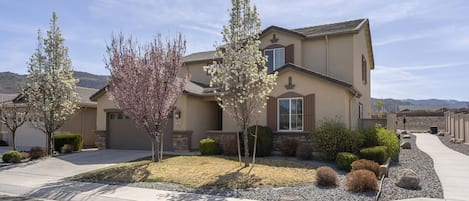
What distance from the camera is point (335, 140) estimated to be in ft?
51.0

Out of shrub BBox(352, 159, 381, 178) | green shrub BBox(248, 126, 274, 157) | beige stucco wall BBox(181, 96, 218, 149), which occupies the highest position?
beige stucco wall BBox(181, 96, 218, 149)

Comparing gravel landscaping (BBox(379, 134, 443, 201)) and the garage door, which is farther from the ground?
the garage door

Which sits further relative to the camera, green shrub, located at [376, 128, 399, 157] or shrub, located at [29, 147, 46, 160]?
shrub, located at [29, 147, 46, 160]

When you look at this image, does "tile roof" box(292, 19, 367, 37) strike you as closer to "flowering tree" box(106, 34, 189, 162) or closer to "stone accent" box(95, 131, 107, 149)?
"flowering tree" box(106, 34, 189, 162)

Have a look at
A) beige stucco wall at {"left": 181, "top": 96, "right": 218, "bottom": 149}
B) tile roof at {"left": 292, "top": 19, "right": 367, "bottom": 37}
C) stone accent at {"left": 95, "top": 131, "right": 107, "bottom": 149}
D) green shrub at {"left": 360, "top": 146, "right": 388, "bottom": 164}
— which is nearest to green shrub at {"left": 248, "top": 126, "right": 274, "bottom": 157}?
beige stucco wall at {"left": 181, "top": 96, "right": 218, "bottom": 149}

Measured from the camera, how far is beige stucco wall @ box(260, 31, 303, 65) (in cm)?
2100

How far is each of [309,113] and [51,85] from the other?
13.2 metres

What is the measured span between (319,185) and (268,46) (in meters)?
11.9

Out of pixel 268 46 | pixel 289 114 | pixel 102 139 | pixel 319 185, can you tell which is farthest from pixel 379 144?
pixel 102 139

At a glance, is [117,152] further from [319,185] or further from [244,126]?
[319,185]

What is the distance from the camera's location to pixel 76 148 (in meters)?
22.0

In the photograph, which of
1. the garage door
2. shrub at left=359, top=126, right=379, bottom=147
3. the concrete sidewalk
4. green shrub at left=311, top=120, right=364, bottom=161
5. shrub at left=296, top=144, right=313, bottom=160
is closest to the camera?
the concrete sidewalk

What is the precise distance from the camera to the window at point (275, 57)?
70.3 ft

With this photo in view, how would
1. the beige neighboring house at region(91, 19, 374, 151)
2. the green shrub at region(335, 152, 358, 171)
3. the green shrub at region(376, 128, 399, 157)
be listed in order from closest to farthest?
1. the green shrub at region(335, 152, 358, 171)
2. the green shrub at region(376, 128, 399, 157)
3. the beige neighboring house at region(91, 19, 374, 151)
